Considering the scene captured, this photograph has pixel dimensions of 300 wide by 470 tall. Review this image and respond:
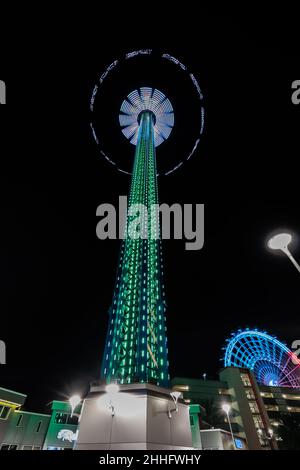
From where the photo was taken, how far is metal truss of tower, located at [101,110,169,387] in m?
21.4

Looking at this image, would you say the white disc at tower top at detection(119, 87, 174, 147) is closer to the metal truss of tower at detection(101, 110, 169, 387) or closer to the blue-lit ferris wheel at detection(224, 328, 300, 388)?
the metal truss of tower at detection(101, 110, 169, 387)

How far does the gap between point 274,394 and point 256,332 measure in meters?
16.6

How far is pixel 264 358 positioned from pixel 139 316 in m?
48.2

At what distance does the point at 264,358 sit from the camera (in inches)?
2288

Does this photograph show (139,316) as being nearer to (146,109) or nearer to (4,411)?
(4,411)

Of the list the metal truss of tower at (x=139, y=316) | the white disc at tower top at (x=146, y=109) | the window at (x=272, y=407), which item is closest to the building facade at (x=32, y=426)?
the metal truss of tower at (x=139, y=316)

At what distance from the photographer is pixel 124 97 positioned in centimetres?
5062

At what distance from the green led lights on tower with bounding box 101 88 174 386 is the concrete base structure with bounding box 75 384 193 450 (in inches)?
82.0

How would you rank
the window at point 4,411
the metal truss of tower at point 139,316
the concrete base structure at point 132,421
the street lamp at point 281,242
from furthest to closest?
the window at point 4,411 → the metal truss of tower at point 139,316 → the concrete base structure at point 132,421 → the street lamp at point 281,242

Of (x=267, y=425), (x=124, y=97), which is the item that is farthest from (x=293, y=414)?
(x=124, y=97)

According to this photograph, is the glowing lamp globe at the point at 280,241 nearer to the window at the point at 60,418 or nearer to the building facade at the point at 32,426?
the building facade at the point at 32,426

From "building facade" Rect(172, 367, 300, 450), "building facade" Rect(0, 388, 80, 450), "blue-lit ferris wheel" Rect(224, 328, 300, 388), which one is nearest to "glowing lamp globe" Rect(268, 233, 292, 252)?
"building facade" Rect(0, 388, 80, 450)

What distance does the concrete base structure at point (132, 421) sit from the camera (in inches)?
564

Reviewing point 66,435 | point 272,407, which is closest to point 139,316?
point 66,435
